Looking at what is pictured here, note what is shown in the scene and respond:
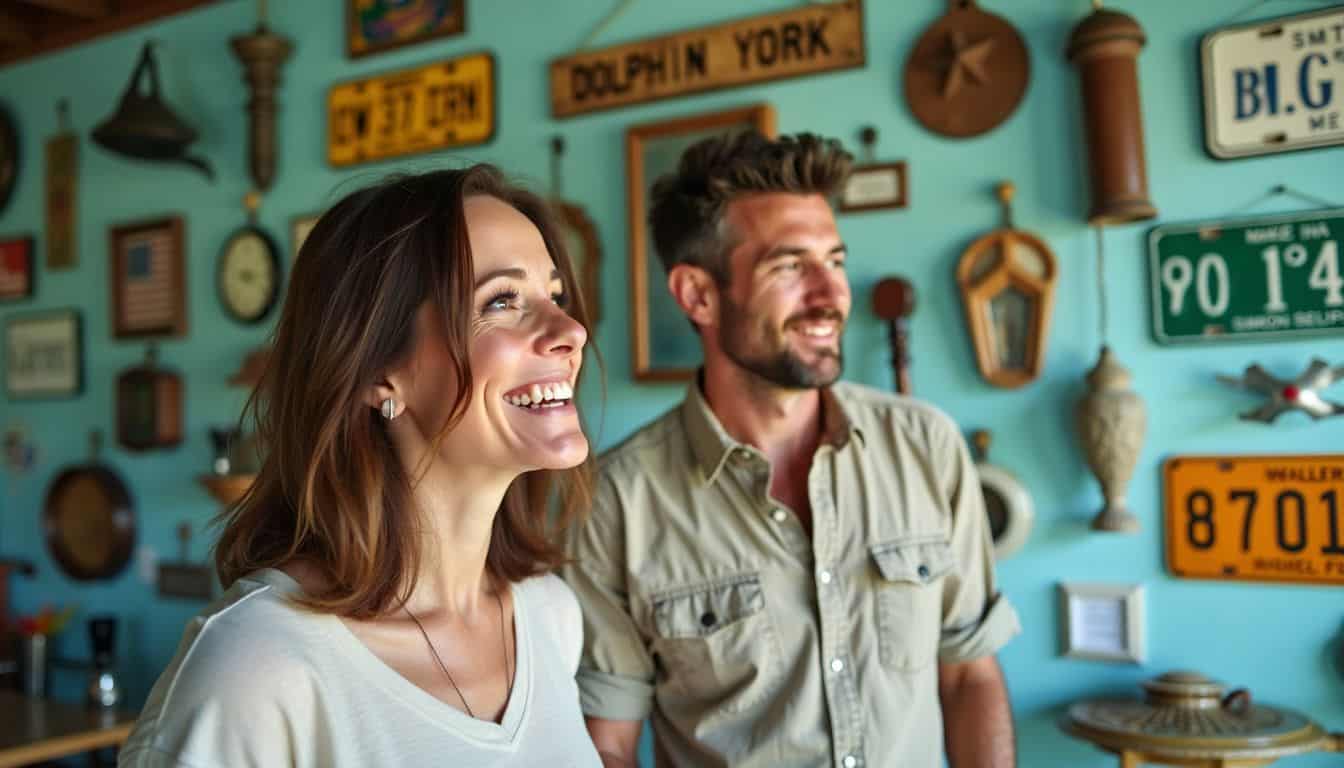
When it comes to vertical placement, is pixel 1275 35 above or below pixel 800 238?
above

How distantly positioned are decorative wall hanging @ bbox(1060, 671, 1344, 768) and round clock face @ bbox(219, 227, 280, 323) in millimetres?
2673

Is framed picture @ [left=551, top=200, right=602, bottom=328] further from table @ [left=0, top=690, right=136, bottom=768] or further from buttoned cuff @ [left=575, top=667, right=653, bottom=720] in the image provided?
table @ [left=0, top=690, right=136, bottom=768]

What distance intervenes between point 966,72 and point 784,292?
90cm

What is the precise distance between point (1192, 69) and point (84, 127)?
3.71 m

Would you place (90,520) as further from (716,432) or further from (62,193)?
(716,432)

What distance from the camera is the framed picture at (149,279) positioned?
370 cm

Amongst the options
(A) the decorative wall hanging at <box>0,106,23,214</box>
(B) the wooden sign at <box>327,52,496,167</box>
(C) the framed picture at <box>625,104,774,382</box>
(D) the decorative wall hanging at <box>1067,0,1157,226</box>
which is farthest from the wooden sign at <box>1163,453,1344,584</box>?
(A) the decorative wall hanging at <box>0,106,23,214</box>

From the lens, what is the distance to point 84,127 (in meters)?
3.98

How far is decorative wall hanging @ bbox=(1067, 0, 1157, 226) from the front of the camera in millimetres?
2141

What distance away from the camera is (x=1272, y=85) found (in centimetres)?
212

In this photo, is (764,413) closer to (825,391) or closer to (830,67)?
(825,391)

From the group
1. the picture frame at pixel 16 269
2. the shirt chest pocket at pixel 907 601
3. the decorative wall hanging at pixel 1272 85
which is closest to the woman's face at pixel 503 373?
the shirt chest pocket at pixel 907 601

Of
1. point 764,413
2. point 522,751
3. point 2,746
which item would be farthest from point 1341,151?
A: point 2,746

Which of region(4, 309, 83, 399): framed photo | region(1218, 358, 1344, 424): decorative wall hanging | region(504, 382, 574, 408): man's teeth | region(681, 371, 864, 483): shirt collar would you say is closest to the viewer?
region(504, 382, 574, 408): man's teeth
